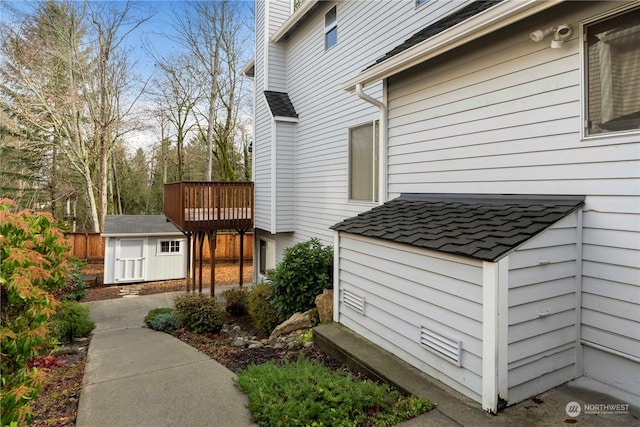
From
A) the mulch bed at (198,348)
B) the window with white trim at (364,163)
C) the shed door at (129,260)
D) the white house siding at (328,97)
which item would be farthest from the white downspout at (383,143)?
the shed door at (129,260)

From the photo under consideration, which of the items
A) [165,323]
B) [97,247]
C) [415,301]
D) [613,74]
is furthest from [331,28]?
[97,247]

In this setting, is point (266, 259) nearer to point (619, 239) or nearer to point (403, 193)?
point (403, 193)

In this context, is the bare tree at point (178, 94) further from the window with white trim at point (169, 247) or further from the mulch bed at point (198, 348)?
the mulch bed at point (198, 348)

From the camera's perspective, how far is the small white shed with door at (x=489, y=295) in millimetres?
2553

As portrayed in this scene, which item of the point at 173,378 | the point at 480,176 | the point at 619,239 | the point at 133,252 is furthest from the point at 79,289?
the point at 619,239

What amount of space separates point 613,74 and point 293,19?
7524 mm

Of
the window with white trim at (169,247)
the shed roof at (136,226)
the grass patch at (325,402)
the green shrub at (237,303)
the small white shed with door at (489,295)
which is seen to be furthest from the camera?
the window with white trim at (169,247)

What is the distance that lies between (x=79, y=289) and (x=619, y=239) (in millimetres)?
12902

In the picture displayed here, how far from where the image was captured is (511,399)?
104 inches

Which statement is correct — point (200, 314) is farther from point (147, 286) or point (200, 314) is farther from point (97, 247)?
point (97, 247)

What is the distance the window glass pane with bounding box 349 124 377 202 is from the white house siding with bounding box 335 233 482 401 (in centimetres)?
233

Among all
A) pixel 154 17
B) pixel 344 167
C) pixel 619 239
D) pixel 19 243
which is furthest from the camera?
pixel 154 17

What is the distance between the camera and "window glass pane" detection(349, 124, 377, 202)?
6469 millimetres

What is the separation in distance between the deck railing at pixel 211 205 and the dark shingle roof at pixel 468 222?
6.12m
